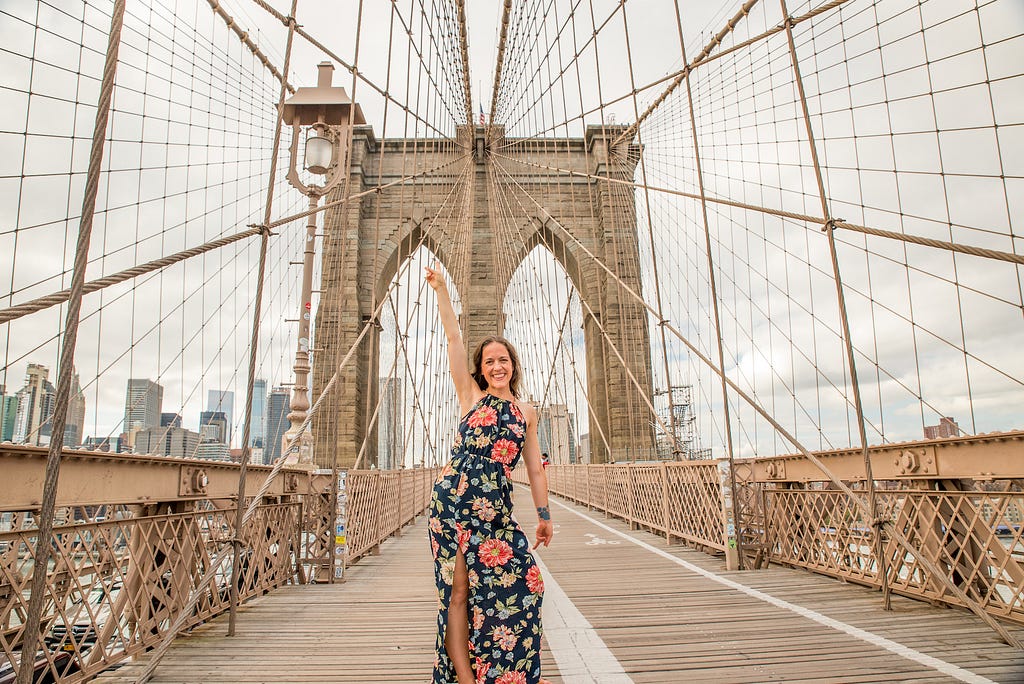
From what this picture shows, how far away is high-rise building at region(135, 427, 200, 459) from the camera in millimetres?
4887

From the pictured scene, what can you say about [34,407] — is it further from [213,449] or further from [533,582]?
[213,449]

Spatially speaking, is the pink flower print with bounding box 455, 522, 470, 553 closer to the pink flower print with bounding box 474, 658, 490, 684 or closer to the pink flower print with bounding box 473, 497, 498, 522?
the pink flower print with bounding box 473, 497, 498, 522

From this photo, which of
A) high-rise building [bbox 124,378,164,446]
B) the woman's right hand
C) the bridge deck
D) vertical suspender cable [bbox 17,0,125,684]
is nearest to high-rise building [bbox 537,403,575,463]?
high-rise building [bbox 124,378,164,446]

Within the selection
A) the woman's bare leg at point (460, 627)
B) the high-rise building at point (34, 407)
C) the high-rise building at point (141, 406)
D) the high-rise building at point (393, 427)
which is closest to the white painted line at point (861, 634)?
the woman's bare leg at point (460, 627)

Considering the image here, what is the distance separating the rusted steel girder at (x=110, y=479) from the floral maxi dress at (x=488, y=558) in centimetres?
125

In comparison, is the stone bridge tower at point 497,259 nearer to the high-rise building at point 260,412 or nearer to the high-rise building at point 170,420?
the high-rise building at point 260,412

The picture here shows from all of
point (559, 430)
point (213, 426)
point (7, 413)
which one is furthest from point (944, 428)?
point (559, 430)

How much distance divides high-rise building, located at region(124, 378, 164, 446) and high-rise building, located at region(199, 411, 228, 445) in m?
1.04

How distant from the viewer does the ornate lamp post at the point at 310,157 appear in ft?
20.2

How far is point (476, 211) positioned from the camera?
53.9 ft

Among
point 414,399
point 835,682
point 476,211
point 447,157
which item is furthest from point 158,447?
point 476,211

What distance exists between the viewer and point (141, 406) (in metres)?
4.63

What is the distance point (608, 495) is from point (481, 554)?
650 centimetres

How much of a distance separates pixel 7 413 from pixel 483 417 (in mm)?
2733
